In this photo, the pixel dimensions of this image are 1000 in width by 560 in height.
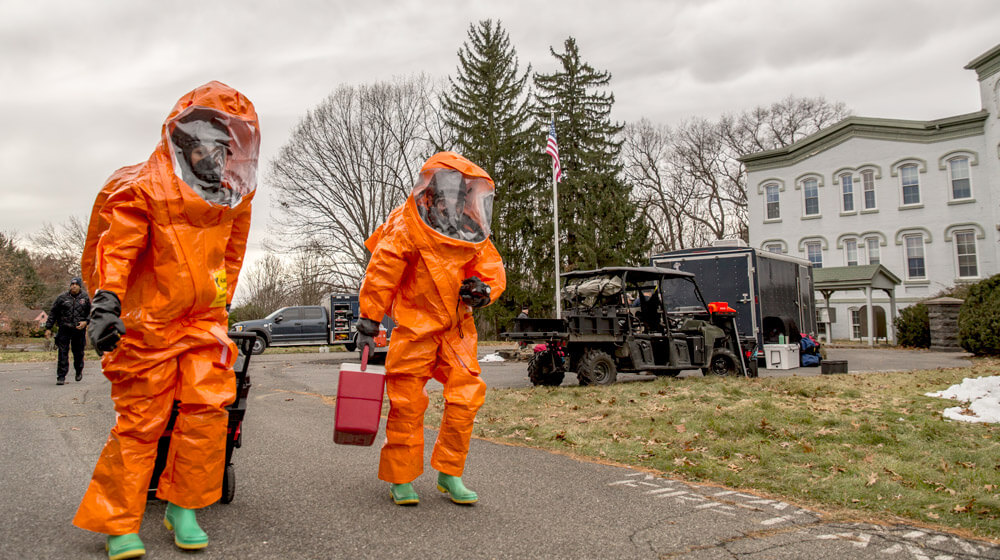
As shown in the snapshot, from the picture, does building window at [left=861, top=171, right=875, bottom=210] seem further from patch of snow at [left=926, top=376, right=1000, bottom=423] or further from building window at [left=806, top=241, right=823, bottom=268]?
patch of snow at [left=926, top=376, right=1000, bottom=423]

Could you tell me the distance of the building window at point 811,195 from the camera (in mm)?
33719

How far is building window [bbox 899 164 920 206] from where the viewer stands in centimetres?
3100

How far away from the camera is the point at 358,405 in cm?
372

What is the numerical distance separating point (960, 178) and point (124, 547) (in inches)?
1401

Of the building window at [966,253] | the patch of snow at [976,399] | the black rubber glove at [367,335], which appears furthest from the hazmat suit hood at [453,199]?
the building window at [966,253]

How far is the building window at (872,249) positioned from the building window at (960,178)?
3661 millimetres

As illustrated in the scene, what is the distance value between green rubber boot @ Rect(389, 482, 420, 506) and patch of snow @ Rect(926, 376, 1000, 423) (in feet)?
20.0

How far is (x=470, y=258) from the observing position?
4.12m

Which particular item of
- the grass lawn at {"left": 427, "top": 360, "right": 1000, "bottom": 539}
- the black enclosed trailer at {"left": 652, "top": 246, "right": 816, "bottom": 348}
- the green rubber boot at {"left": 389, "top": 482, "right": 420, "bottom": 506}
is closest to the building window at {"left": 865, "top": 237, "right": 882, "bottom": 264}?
the black enclosed trailer at {"left": 652, "top": 246, "right": 816, "bottom": 348}

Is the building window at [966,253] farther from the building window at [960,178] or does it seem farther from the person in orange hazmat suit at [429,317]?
the person in orange hazmat suit at [429,317]

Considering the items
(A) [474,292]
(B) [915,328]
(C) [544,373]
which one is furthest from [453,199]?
(B) [915,328]

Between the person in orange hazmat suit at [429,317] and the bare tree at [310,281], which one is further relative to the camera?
the bare tree at [310,281]

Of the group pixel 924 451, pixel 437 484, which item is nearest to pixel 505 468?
pixel 437 484

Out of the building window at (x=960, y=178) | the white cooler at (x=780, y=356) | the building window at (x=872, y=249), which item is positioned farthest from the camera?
the building window at (x=872, y=249)
